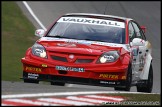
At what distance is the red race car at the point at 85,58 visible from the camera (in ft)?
38.7

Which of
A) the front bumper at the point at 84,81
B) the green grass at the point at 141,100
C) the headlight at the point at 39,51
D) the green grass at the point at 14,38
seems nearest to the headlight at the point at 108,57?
the front bumper at the point at 84,81

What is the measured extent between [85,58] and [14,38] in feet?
32.8

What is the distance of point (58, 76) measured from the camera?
11.9m

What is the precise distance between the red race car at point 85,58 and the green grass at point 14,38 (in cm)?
400

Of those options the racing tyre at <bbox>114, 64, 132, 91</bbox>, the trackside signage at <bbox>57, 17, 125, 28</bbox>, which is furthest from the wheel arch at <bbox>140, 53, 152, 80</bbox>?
the racing tyre at <bbox>114, 64, 132, 91</bbox>

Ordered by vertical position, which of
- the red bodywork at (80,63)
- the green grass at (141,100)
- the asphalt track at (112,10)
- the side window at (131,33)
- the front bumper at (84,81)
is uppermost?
the asphalt track at (112,10)

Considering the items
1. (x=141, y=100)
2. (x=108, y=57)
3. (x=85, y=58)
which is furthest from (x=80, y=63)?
(x=141, y=100)

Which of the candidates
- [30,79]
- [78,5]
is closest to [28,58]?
[30,79]

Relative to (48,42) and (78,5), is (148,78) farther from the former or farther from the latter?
(78,5)

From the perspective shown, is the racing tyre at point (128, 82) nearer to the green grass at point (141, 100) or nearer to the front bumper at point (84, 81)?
the front bumper at point (84, 81)

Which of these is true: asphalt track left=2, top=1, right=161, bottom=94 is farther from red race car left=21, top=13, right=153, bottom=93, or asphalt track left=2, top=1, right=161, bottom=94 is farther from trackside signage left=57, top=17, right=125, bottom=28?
red race car left=21, top=13, right=153, bottom=93

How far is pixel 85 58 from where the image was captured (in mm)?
11867

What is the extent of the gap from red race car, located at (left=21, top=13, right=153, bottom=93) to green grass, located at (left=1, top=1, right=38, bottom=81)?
4.00m

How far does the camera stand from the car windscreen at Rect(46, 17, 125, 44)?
42.3 ft
